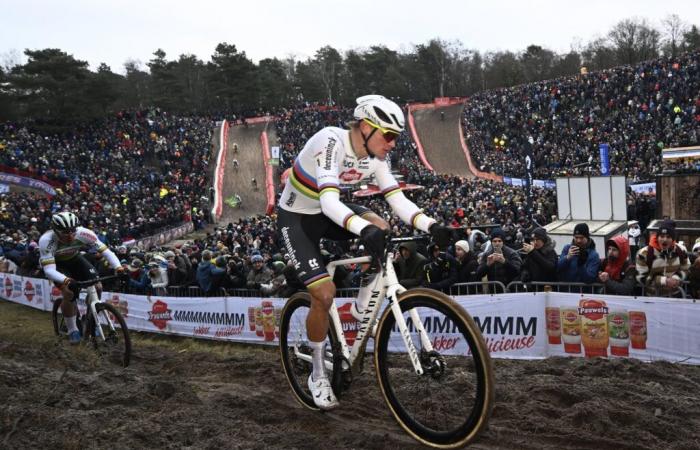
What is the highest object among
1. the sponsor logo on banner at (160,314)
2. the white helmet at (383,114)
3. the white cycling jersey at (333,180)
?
the white helmet at (383,114)

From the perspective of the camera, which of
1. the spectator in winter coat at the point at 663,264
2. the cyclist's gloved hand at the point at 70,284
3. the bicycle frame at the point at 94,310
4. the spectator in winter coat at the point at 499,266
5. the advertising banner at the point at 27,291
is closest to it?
the spectator in winter coat at the point at 663,264

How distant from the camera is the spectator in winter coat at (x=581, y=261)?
8.76 meters

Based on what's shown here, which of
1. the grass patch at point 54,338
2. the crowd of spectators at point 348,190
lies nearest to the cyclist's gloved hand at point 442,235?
the crowd of spectators at point 348,190

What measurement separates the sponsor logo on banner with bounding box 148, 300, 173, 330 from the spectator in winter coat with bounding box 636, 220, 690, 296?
957 centimetres

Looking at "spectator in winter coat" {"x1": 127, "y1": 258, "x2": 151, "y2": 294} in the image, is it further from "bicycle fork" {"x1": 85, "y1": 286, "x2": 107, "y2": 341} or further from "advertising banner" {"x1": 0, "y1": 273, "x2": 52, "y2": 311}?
"bicycle fork" {"x1": 85, "y1": 286, "x2": 107, "y2": 341}

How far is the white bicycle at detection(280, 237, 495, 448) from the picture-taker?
4051 mm

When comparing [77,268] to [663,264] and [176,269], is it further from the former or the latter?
[663,264]

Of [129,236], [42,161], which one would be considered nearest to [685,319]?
[129,236]

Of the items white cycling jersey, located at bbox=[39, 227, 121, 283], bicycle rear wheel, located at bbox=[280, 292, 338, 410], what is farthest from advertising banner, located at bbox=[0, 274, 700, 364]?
white cycling jersey, located at bbox=[39, 227, 121, 283]

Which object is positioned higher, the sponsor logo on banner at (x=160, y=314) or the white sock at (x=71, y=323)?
the white sock at (x=71, y=323)

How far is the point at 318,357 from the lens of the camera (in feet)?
17.0

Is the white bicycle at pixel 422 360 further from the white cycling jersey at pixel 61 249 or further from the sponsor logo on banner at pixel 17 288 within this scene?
the sponsor logo on banner at pixel 17 288

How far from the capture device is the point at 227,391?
20.9 feet

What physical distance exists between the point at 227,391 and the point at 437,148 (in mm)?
58197
